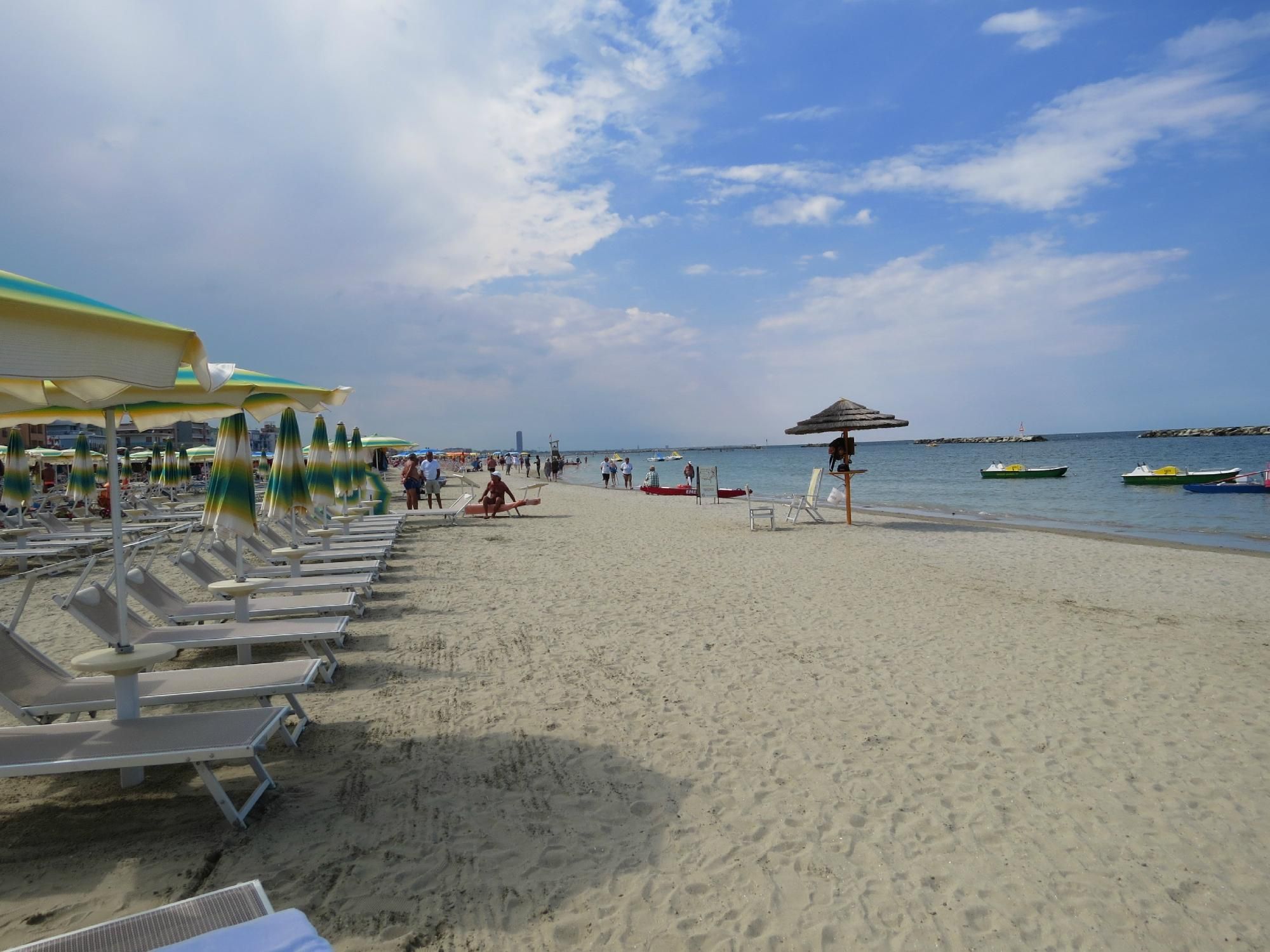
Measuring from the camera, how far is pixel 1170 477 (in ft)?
92.4

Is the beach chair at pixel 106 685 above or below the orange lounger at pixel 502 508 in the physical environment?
above

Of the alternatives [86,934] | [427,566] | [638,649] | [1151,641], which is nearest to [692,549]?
[427,566]

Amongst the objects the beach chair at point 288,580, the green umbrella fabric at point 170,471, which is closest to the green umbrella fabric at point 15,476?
the beach chair at point 288,580

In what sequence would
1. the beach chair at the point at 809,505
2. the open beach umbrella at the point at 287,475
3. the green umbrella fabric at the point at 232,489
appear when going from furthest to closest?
the beach chair at the point at 809,505
the open beach umbrella at the point at 287,475
the green umbrella fabric at the point at 232,489

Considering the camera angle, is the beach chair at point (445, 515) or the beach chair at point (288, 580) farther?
the beach chair at point (445, 515)

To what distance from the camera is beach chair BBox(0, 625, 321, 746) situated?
139 inches

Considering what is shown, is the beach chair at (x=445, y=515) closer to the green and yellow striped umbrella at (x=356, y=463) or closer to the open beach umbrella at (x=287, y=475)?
the green and yellow striped umbrella at (x=356, y=463)

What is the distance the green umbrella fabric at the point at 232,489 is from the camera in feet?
18.4

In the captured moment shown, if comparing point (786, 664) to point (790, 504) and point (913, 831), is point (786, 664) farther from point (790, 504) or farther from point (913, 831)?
point (790, 504)

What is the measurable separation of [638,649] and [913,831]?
298cm

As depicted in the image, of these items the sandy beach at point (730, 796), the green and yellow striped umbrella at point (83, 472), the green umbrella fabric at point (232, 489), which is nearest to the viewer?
the sandy beach at point (730, 796)

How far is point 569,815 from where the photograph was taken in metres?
3.21

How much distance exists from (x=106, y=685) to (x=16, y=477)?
11875mm

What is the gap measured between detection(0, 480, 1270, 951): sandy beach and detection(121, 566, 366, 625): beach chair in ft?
1.24
